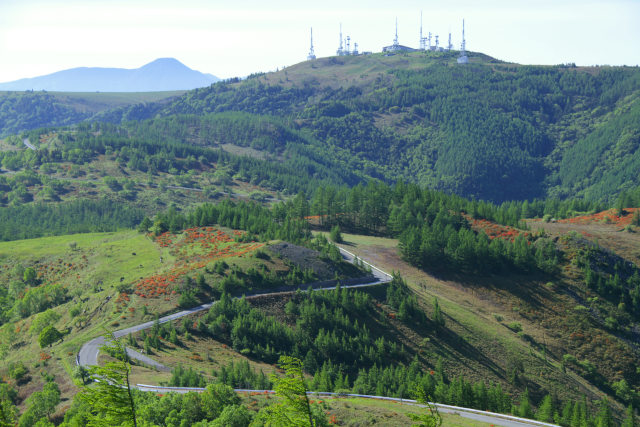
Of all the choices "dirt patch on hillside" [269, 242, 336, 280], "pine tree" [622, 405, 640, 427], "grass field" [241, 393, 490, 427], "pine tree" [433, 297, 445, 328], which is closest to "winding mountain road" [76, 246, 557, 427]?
"grass field" [241, 393, 490, 427]

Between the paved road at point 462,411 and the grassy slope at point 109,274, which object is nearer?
the paved road at point 462,411

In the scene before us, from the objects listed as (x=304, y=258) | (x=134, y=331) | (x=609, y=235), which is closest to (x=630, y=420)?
(x=304, y=258)

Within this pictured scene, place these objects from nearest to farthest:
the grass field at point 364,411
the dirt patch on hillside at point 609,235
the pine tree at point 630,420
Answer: the grass field at point 364,411 → the pine tree at point 630,420 → the dirt patch on hillside at point 609,235

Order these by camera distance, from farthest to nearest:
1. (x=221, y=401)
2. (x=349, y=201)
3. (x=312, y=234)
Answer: (x=349, y=201) → (x=312, y=234) → (x=221, y=401)

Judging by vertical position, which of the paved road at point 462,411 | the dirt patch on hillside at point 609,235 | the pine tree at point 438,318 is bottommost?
the pine tree at point 438,318

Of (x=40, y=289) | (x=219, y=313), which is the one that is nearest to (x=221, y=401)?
(x=219, y=313)

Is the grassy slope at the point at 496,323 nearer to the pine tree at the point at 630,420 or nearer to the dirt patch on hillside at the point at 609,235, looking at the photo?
the pine tree at the point at 630,420

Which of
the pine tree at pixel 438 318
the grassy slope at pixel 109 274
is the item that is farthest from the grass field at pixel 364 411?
the pine tree at pixel 438 318

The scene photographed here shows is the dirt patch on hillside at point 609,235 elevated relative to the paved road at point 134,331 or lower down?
elevated

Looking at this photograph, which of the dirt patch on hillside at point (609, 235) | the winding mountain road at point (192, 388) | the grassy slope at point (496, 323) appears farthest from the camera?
the dirt patch on hillside at point (609, 235)

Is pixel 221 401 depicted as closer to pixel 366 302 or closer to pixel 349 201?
pixel 366 302

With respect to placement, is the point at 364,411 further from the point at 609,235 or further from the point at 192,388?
the point at 609,235
